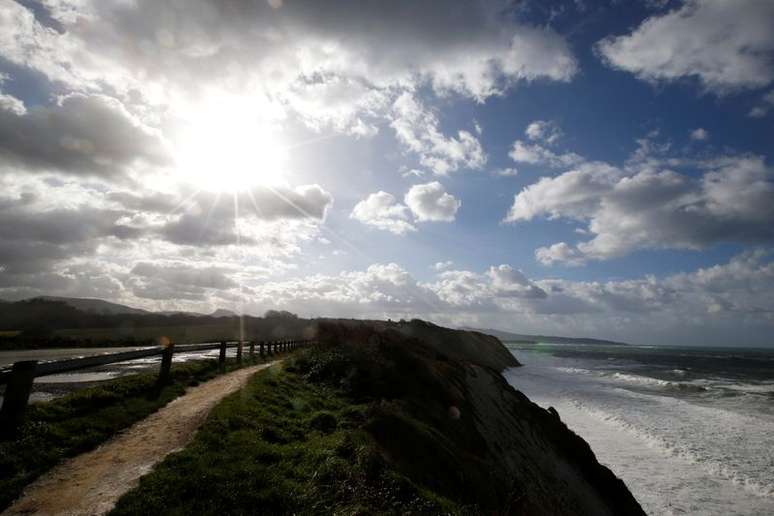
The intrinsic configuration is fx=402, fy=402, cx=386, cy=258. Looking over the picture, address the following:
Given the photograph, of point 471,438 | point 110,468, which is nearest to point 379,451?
point 110,468

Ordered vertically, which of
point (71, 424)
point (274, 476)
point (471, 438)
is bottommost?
point (471, 438)

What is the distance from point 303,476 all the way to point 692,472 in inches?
720

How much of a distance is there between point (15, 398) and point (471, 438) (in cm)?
1112

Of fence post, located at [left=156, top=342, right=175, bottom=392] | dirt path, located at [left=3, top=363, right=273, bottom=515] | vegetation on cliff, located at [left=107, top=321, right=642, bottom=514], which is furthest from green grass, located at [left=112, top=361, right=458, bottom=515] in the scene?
fence post, located at [left=156, top=342, right=175, bottom=392]

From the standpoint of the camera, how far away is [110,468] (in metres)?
6.61

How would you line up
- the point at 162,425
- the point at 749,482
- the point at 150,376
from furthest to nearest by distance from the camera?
the point at 749,482 → the point at 150,376 → the point at 162,425

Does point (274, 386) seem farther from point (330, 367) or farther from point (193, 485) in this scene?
point (193, 485)

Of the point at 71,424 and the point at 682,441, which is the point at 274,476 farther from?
the point at 682,441

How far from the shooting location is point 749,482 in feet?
53.2

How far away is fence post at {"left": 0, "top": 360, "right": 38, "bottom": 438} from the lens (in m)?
6.81

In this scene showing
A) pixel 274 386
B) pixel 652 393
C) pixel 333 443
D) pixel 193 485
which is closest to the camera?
pixel 193 485

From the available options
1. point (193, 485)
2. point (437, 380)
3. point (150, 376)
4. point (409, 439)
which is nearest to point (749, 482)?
point (437, 380)

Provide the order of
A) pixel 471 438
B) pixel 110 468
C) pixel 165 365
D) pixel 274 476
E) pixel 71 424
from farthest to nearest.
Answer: pixel 165 365 → pixel 471 438 → pixel 71 424 → pixel 274 476 → pixel 110 468

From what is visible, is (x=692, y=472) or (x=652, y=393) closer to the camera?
(x=692, y=472)
